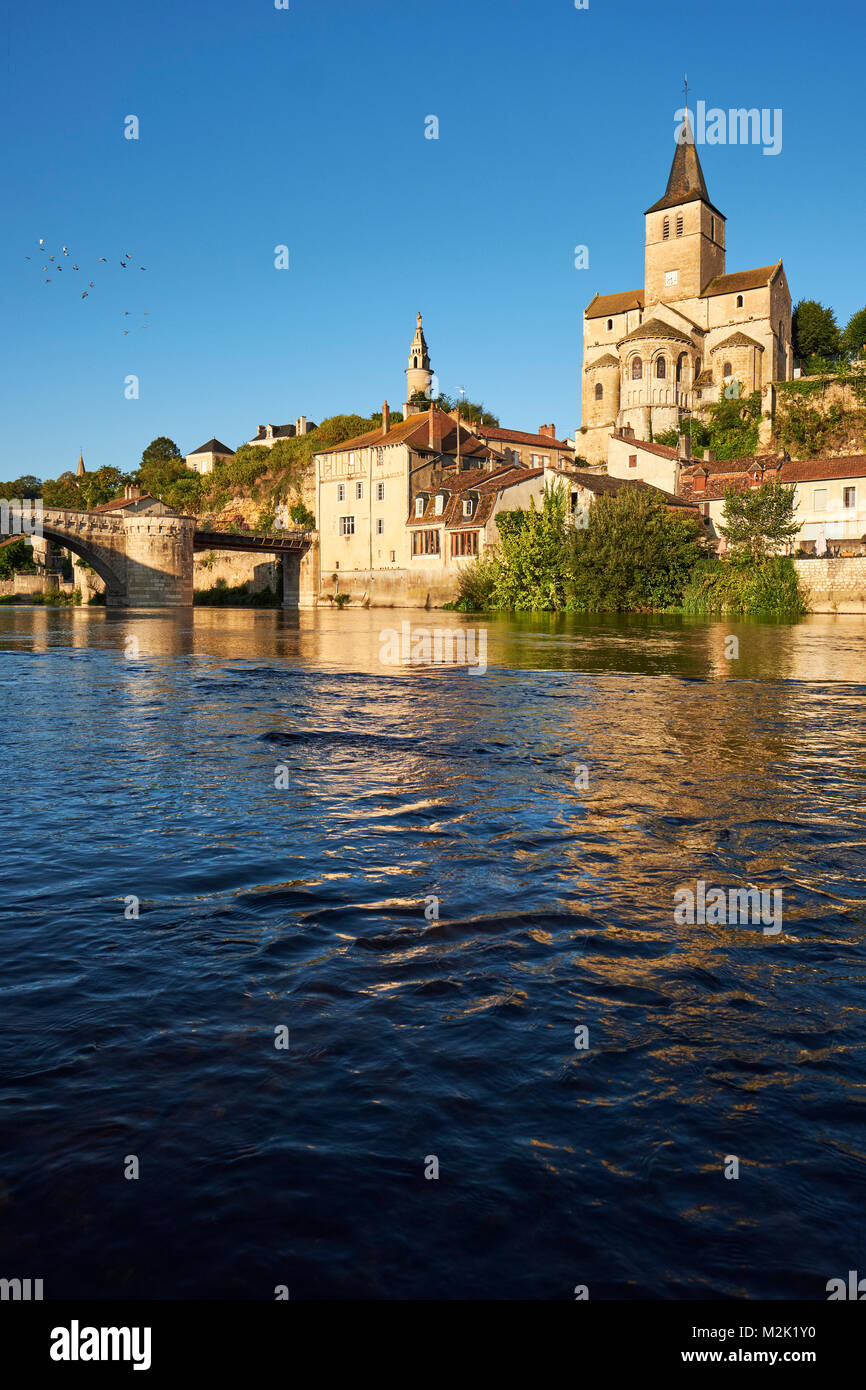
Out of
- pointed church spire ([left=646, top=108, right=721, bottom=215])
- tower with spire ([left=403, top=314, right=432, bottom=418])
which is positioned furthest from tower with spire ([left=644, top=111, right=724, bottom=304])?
tower with spire ([left=403, top=314, right=432, bottom=418])

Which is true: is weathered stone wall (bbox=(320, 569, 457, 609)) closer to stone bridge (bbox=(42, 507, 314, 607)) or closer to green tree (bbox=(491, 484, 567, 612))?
stone bridge (bbox=(42, 507, 314, 607))

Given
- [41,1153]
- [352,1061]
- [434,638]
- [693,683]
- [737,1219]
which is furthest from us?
[434,638]

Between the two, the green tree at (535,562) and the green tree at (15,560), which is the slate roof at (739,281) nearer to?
the green tree at (535,562)

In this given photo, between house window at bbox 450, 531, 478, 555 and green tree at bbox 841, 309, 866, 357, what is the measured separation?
143 ft

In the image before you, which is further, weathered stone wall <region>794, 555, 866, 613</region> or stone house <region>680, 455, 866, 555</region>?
stone house <region>680, 455, 866, 555</region>

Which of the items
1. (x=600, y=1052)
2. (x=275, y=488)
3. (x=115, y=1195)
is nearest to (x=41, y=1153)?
(x=115, y=1195)

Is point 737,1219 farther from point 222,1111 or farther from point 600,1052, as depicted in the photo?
point 222,1111

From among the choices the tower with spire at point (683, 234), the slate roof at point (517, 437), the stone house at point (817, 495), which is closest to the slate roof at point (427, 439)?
the slate roof at point (517, 437)

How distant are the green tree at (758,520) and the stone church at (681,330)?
103 feet

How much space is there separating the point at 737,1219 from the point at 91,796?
7.36m

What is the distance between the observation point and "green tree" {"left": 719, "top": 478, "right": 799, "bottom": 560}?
53.6 m

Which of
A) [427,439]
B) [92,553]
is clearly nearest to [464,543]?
[427,439]

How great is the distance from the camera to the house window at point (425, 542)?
71.4 m

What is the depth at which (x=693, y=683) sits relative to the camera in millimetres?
18844
